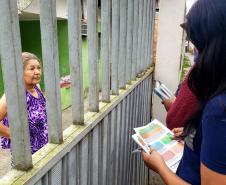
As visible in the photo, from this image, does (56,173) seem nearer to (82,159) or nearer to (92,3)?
(82,159)

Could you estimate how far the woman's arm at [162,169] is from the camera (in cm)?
126

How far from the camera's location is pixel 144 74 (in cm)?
322

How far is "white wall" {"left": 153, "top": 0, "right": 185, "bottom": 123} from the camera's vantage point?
3715 millimetres

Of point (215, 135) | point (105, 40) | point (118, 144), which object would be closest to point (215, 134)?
point (215, 135)

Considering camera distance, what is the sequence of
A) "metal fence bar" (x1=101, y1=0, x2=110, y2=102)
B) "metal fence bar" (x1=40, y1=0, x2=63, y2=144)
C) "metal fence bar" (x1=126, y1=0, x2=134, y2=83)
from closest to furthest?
"metal fence bar" (x1=40, y1=0, x2=63, y2=144), "metal fence bar" (x1=101, y1=0, x2=110, y2=102), "metal fence bar" (x1=126, y1=0, x2=134, y2=83)

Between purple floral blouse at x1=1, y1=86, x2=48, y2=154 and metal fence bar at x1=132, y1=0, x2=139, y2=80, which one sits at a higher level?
metal fence bar at x1=132, y1=0, x2=139, y2=80

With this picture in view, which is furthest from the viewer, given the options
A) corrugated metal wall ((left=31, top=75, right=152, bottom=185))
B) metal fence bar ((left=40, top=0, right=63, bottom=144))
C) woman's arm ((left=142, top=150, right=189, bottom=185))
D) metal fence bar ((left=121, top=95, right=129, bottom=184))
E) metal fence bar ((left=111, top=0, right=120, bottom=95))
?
metal fence bar ((left=121, top=95, right=129, bottom=184))

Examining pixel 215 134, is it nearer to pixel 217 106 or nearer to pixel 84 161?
pixel 217 106

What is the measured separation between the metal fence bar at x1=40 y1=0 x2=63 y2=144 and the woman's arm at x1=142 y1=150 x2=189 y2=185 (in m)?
0.48

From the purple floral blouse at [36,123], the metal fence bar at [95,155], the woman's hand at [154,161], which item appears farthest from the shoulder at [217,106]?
the purple floral blouse at [36,123]

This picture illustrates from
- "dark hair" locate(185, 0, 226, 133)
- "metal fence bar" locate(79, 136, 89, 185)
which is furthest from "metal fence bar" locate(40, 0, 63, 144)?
"dark hair" locate(185, 0, 226, 133)

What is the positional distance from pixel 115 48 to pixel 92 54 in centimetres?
47

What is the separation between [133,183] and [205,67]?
7.28 ft

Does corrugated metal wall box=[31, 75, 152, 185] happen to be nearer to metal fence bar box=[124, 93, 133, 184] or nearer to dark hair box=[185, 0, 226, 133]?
metal fence bar box=[124, 93, 133, 184]
